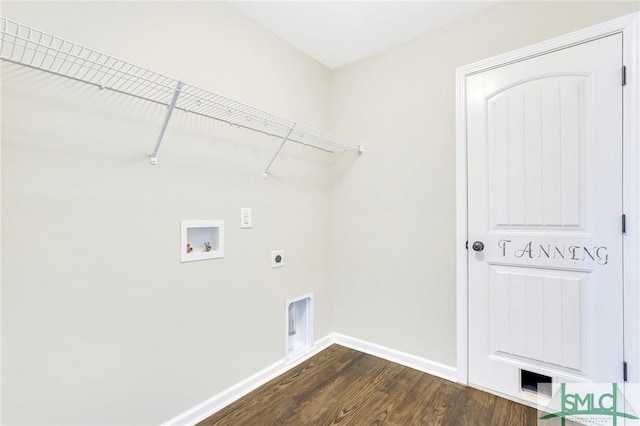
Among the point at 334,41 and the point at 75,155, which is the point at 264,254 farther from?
the point at 334,41

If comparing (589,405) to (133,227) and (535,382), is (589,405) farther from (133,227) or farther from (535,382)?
(133,227)

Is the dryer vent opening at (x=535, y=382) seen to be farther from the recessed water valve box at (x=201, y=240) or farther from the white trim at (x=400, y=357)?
the recessed water valve box at (x=201, y=240)

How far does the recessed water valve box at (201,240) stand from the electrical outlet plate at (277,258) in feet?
1.34

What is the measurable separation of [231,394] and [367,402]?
0.83 meters

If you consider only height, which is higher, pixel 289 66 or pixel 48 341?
pixel 289 66

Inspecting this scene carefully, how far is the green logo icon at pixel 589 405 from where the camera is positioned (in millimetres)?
1462

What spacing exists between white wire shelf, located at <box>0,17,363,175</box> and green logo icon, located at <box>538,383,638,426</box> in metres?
2.19

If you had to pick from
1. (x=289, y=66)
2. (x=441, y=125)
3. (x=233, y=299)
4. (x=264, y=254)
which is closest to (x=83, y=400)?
(x=233, y=299)

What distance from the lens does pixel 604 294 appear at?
1.48m

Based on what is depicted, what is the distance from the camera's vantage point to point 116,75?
4.25 feet

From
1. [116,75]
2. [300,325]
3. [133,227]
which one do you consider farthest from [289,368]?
[116,75]

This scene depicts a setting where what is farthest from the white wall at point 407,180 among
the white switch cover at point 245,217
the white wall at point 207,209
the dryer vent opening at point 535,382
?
the white switch cover at point 245,217

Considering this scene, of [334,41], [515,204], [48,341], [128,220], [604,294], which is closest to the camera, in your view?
[48,341]

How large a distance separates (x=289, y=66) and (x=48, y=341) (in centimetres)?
211
